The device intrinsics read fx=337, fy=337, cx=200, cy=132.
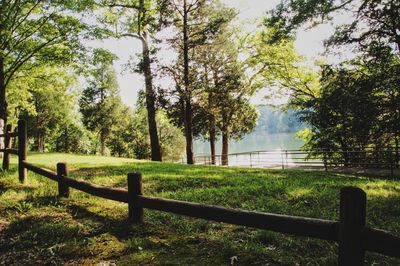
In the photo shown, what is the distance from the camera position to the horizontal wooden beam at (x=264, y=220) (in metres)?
3.02

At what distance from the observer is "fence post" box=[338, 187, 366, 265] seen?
2707 millimetres

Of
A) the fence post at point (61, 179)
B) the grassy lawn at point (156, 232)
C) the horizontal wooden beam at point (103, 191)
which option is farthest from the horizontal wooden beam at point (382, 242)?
the fence post at point (61, 179)

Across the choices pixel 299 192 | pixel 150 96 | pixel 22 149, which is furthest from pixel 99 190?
pixel 150 96

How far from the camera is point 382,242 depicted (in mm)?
2572

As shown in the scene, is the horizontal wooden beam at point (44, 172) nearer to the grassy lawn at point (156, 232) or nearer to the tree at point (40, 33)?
the grassy lawn at point (156, 232)

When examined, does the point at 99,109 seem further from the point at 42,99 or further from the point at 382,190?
the point at 382,190

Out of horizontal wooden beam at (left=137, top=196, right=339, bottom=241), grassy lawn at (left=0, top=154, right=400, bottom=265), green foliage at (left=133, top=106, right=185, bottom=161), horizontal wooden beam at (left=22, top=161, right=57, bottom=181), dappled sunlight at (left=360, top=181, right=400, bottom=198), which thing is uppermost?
green foliage at (left=133, top=106, right=185, bottom=161)

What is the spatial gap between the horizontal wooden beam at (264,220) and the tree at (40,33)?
14197mm

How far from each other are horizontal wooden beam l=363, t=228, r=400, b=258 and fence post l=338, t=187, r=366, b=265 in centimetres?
5

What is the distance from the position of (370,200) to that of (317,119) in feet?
21.6

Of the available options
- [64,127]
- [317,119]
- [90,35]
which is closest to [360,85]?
[317,119]

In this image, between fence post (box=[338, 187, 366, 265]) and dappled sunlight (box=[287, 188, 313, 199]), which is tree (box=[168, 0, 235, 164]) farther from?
fence post (box=[338, 187, 366, 265])

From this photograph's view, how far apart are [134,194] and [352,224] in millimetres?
3392

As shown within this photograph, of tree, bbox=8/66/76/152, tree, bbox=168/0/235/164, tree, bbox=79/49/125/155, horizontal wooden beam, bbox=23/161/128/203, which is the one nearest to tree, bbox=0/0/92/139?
tree, bbox=8/66/76/152
